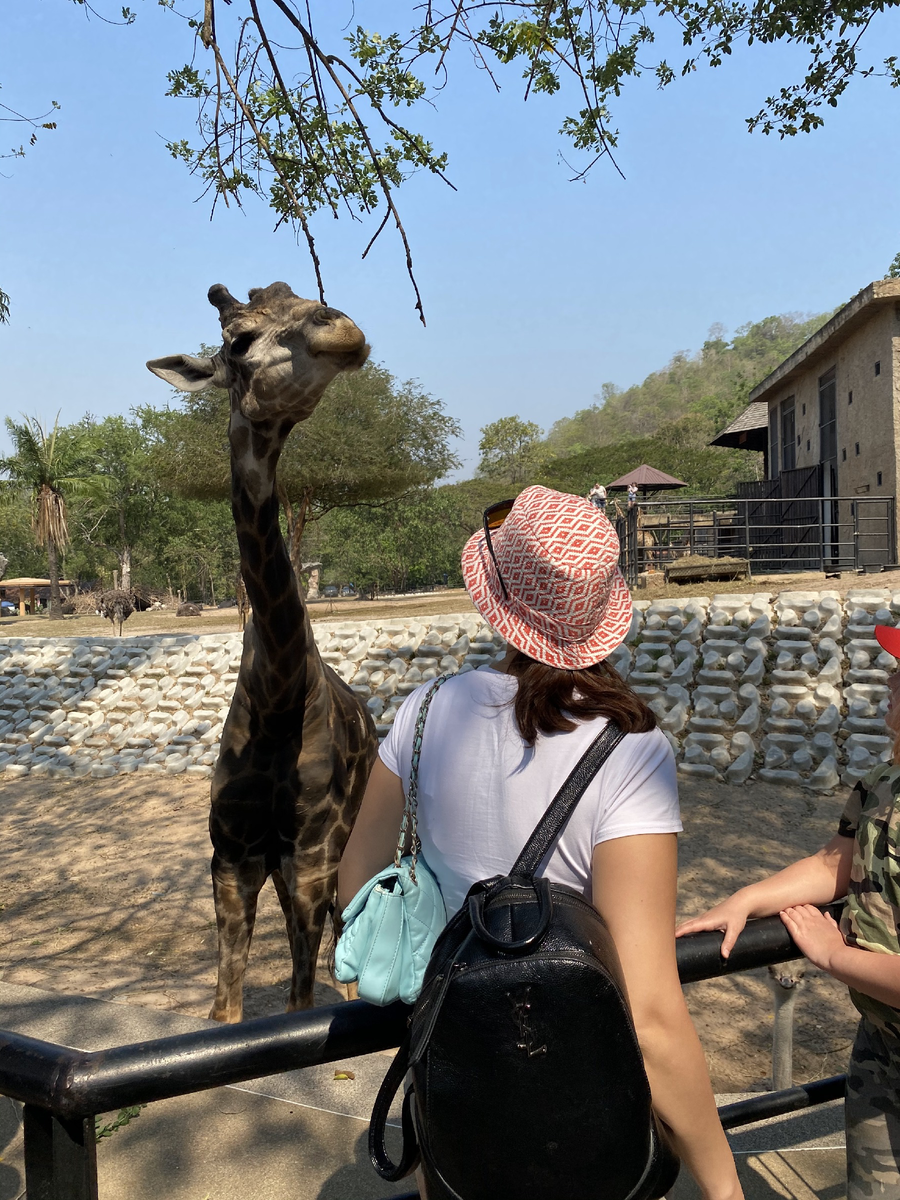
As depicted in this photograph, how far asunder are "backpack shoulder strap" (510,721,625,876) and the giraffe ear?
302 centimetres

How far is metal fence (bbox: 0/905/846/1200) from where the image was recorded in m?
1.21

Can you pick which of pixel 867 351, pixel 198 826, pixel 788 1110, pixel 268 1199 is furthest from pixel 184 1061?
pixel 867 351

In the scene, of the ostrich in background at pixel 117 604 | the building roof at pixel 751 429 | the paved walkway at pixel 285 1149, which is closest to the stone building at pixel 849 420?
the building roof at pixel 751 429

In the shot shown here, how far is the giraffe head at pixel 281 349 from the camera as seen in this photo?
3.20 metres

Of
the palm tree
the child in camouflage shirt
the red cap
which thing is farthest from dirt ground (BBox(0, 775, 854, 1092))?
the palm tree

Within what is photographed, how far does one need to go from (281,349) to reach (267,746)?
1618 mm

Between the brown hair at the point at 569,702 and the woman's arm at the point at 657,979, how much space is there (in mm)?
190

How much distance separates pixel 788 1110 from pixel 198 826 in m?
8.09

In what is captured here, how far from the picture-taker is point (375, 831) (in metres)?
1.68

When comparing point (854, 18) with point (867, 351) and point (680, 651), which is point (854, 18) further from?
point (867, 351)

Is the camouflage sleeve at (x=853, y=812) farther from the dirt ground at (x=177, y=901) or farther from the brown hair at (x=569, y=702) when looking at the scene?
the dirt ground at (x=177, y=901)

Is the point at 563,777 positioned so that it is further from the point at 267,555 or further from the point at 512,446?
the point at 512,446

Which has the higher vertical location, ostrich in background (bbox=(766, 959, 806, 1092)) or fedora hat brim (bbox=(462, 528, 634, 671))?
fedora hat brim (bbox=(462, 528, 634, 671))

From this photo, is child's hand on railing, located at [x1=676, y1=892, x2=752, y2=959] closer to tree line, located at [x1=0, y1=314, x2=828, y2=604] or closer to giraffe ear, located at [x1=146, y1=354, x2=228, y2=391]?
giraffe ear, located at [x1=146, y1=354, x2=228, y2=391]
